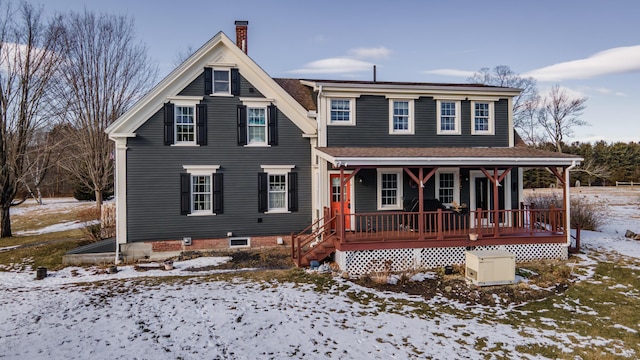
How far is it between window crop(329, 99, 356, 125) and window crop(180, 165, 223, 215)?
504cm

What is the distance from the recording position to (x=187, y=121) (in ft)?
47.1

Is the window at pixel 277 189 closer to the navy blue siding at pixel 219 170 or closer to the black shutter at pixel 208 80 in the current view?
the navy blue siding at pixel 219 170

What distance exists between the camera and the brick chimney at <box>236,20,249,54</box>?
16.9 metres

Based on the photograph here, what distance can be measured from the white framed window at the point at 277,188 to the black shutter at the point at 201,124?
272cm

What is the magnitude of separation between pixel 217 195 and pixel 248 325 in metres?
7.84

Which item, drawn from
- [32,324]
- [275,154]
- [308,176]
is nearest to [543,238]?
[308,176]

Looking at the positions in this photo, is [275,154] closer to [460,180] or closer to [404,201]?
[404,201]

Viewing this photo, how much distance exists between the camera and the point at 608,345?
689 cm

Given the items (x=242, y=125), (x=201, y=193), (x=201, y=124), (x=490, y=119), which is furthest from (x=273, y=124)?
(x=490, y=119)

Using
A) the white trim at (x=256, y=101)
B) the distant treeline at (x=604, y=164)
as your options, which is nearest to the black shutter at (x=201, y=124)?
the white trim at (x=256, y=101)

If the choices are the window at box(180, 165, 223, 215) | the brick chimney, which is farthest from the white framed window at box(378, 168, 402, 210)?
the brick chimney

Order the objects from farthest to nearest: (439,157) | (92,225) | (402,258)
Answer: (92,225)
(439,157)
(402,258)

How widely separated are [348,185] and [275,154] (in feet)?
10.8

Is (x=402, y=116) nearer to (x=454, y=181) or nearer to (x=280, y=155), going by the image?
(x=454, y=181)
